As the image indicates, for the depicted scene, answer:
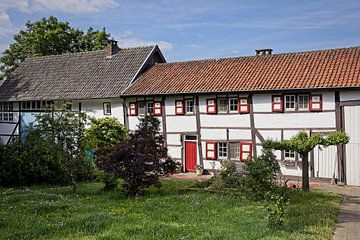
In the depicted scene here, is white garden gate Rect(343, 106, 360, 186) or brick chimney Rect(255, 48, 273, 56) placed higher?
brick chimney Rect(255, 48, 273, 56)

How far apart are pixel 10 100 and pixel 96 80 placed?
8092 mm

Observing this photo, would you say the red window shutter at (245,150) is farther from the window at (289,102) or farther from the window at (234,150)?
the window at (289,102)

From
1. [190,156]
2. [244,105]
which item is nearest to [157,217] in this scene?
[244,105]

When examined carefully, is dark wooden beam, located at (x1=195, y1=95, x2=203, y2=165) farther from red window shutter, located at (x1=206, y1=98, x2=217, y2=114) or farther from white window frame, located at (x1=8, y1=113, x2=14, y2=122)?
white window frame, located at (x1=8, y1=113, x2=14, y2=122)

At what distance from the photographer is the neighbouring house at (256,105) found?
19062mm

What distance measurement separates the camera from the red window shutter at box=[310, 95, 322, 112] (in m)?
19.4

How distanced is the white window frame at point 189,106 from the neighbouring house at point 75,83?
4969 millimetres

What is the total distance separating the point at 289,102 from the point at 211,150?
5358 mm

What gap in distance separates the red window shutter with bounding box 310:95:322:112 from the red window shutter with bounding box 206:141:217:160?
598 centimetres

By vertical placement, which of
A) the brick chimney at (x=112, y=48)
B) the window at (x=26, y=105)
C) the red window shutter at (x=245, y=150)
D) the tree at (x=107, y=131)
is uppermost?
the brick chimney at (x=112, y=48)

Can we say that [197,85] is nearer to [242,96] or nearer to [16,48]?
[242,96]

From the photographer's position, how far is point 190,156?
2400cm

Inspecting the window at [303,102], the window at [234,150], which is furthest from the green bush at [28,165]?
the window at [303,102]

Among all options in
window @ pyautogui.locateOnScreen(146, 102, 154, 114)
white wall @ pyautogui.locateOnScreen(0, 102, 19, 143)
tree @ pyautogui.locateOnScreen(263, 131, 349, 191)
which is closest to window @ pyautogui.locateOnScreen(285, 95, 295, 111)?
tree @ pyautogui.locateOnScreen(263, 131, 349, 191)
